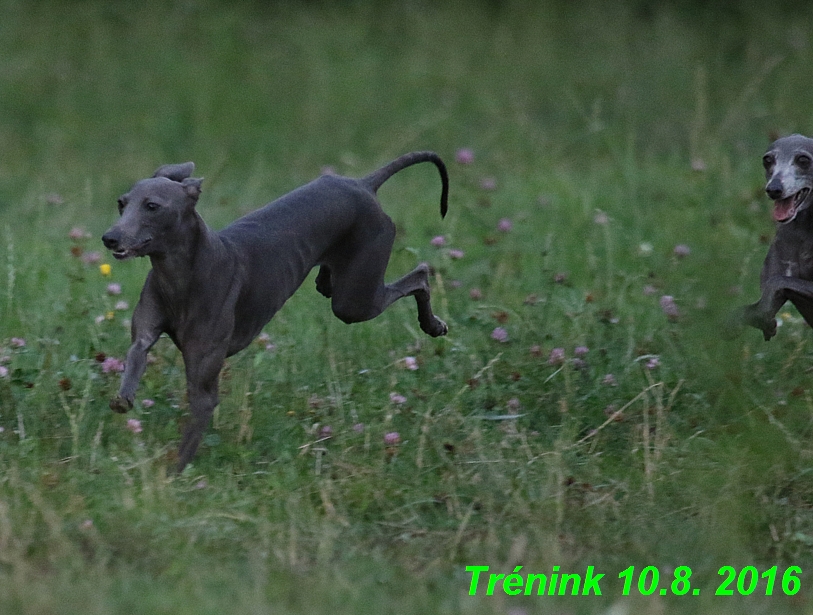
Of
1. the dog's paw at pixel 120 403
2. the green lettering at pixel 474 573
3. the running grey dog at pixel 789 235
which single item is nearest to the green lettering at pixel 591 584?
the green lettering at pixel 474 573

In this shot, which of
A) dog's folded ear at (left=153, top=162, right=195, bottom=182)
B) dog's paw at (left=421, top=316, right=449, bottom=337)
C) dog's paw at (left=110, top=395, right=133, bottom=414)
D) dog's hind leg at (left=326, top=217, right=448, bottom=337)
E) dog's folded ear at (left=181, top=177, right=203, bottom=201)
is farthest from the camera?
dog's paw at (left=421, top=316, right=449, bottom=337)

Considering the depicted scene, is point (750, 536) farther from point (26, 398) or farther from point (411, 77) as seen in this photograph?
point (411, 77)

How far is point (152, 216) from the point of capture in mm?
4137

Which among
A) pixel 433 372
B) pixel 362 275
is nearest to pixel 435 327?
pixel 433 372

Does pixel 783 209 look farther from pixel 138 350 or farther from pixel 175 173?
pixel 138 350

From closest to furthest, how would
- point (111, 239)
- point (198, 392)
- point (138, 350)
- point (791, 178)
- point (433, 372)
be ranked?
point (111, 239) < point (138, 350) < point (198, 392) < point (791, 178) < point (433, 372)

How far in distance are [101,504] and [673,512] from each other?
182 cm

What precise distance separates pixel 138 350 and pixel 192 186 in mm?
560

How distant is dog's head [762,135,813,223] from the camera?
4.59m

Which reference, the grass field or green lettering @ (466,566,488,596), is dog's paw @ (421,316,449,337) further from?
green lettering @ (466,566,488,596)

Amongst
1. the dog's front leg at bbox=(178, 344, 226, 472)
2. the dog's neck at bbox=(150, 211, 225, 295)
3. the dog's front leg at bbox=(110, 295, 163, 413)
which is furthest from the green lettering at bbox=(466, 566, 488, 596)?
the dog's neck at bbox=(150, 211, 225, 295)

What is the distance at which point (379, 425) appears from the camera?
4.83m

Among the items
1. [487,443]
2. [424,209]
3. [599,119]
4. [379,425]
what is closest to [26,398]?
[379,425]

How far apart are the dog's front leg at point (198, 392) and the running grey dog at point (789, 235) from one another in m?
1.89
